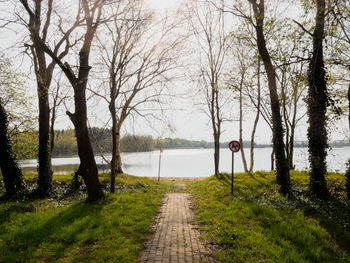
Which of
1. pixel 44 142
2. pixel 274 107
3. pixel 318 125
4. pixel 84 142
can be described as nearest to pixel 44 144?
pixel 44 142

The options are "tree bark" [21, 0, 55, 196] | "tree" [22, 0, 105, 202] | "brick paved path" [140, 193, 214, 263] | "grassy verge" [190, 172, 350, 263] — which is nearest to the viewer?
"brick paved path" [140, 193, 214, 263]

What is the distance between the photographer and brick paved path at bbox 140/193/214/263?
394cm

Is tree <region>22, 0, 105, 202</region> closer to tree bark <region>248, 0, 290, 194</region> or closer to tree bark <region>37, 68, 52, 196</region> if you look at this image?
tree bark <region>37, 68, 52, 196</region>

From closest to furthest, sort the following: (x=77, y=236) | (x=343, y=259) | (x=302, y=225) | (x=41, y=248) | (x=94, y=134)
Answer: (x=343, y=259) → (x=41, y=248) → (x=77, y=236) → (x=302, y=225) → (x=94, y=134)

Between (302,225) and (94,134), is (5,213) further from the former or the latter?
(302,225)

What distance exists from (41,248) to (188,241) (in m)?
3.15

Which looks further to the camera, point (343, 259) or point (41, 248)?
point (41, 248)

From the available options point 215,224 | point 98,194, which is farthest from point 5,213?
point 215,224

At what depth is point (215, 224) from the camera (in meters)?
5.70

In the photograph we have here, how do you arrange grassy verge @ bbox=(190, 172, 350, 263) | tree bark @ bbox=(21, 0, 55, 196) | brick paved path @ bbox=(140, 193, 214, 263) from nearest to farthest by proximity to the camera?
1. brick paved path @ bbox=(140, 193, 214, 263)
2. grassy verge @ bbox=(190, 172, 350, 263)
3. tree bark @ bbox=(21, 0, 55, 196)

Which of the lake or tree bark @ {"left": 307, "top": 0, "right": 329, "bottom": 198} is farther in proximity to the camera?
the lake

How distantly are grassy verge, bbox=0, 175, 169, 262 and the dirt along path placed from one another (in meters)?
0.30

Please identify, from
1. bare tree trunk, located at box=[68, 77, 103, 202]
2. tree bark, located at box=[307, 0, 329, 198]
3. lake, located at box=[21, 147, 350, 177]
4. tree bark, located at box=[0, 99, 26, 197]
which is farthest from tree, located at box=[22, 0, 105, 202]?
tree bark, located at box=[307, 0, 329, 198]

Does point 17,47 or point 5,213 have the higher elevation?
point 17,47
